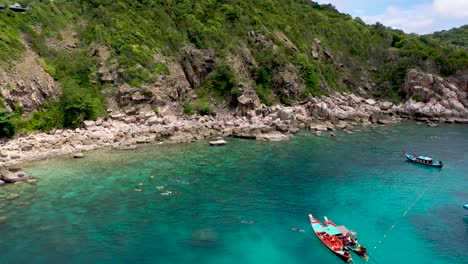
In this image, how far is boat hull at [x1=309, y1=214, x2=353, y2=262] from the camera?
2264 cm

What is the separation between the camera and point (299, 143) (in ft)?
163

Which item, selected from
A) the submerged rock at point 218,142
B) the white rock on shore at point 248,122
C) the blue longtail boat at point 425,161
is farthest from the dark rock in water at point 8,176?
the blue longtail boat at point 425,161

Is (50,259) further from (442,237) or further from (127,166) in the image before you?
(442,237)

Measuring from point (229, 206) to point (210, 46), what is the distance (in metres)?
43.7

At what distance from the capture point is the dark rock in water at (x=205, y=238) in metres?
23.9

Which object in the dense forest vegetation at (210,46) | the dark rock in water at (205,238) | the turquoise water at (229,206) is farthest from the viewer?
the dense forest vegetation at (210,46)

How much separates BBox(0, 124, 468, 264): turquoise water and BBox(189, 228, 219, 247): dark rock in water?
7 centimetres

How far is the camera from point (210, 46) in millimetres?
67438

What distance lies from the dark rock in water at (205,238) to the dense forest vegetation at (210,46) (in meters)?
28.9

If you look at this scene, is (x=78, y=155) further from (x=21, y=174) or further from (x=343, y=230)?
(x=343, y=230)

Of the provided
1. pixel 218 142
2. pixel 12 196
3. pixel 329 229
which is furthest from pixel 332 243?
pixel 218 142

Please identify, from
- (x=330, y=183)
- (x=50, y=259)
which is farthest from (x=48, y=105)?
(x=330, y=183)

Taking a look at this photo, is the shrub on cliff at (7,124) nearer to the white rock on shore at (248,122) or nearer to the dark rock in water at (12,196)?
the white rock on shore at (248,122)

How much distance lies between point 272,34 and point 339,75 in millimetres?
17069
